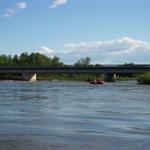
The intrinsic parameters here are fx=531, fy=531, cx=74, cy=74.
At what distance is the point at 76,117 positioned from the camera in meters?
32.4

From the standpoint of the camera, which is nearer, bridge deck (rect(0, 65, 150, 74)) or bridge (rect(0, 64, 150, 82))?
bridge deck (rect(0, 65, 150, 74))

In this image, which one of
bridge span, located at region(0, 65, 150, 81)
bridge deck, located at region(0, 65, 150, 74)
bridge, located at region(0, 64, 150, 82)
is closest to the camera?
bridge deck, located at region(0, 65, 150, 74)

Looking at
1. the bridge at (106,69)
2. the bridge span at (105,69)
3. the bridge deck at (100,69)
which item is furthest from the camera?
the bridge span at (105,69)

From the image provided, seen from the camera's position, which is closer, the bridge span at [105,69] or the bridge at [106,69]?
the bridge at [106,69]

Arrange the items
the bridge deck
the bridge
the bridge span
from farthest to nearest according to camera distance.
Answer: the bridge span → the bridge → the bridge deck

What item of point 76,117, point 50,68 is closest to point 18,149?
point 76,117

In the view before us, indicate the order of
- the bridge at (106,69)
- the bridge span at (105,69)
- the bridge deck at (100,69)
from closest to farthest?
1. the bridge deck at (100,69)
2. the bridge at (106,69)
3. the bridge span at (105,69)

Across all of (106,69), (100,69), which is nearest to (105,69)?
(106,69)

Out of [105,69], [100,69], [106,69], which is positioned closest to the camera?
[106,69]

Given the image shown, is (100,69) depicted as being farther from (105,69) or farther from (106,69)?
(106,69)

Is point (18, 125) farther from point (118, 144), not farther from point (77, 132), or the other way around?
point (118, 144)

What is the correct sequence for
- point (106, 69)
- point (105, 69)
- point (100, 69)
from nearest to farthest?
1. point (106, 69)
2. point (105, 69)
3. point (100, 69)

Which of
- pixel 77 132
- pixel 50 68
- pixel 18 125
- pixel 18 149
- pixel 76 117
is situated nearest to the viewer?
pixel 18 149

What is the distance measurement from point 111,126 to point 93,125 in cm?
96
